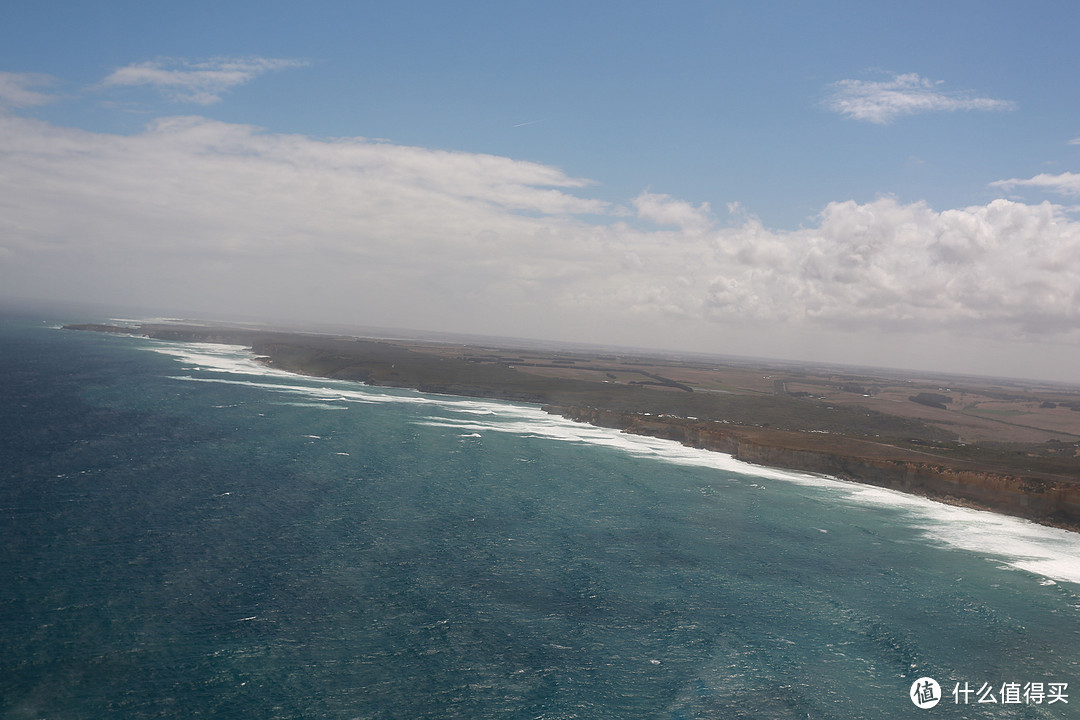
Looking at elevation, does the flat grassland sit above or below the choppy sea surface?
above

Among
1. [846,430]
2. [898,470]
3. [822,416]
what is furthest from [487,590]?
[822,416]

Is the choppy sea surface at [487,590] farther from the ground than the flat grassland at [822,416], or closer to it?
closer to it

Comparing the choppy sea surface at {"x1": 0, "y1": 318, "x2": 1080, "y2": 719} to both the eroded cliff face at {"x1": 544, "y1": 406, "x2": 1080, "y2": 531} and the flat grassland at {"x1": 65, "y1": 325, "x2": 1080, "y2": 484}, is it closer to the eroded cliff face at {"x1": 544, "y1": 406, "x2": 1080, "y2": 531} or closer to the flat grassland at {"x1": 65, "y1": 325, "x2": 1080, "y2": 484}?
the eroded cliff face at {"x1": 544, "y1": 406, "x2": 1080, "y2": 531}

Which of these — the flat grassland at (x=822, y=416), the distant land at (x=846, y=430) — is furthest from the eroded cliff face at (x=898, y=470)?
the flat grassland at (x=822, y=416)

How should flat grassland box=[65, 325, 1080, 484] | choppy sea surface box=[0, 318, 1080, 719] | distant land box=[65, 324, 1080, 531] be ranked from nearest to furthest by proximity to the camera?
choppy sea surface box=[0, 318, 1080, 719], distant land box=[65, 324, 1080, 531], flat grassland box=[65, 325, 1080, 484]

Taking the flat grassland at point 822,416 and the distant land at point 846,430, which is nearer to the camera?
the distant land at point 846,430

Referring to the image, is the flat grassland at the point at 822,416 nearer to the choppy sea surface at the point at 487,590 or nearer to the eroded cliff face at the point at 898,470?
the eroded cliff face at the point at 898,470

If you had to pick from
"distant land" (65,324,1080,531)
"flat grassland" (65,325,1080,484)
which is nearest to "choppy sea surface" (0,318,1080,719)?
"distant land" (65,324,1080,531)
